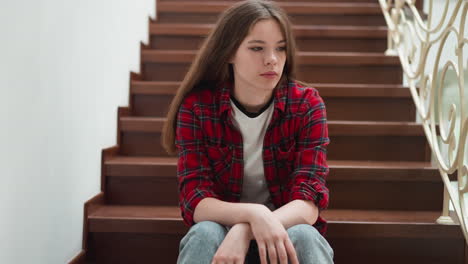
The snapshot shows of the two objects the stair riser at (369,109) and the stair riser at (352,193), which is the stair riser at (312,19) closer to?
the stair riser at (369,109)

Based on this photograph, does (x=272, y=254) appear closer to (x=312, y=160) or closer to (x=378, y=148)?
(x=312, y=160)

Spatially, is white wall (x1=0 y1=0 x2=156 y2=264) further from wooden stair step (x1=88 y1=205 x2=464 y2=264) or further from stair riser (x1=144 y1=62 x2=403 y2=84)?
stair riser (x1=144 y1=62 x2=403 y2=84)

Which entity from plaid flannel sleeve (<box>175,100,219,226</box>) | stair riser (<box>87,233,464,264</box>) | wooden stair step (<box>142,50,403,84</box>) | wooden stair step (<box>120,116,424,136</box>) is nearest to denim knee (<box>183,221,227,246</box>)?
plaid flannel sleeve (<box>175,100,219,226</box>)

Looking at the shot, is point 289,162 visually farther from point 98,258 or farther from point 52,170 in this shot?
point 98,258

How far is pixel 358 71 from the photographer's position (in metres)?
2.68

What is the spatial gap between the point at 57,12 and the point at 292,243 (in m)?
1.12

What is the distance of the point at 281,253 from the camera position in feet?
3.85

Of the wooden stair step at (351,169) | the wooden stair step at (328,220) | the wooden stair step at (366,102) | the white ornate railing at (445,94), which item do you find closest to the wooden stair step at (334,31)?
the white ornate railing at (445,94)

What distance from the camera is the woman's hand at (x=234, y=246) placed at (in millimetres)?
1164

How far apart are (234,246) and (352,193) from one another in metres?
0.94

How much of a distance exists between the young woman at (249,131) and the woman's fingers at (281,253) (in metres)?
0.08

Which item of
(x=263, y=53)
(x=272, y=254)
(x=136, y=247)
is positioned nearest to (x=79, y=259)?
(x=136, y=247)

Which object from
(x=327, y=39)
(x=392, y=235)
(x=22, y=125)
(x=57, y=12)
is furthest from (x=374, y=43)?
(x=22, y=125)

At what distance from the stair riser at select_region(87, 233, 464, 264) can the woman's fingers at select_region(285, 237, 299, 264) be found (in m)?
0.60
